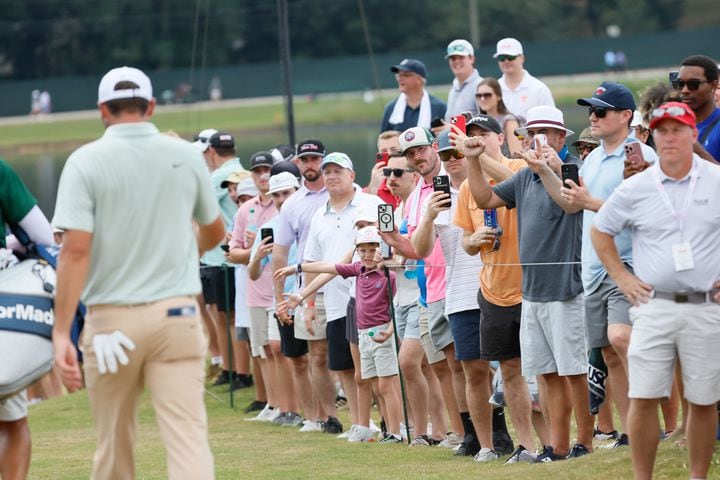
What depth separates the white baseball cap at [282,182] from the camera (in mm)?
12070

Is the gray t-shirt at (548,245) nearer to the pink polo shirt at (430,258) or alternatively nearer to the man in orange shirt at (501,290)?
the man in orange shirt at (501,290)

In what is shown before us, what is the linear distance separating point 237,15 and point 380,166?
6368 cm

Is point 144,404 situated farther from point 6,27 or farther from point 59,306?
point 6,27

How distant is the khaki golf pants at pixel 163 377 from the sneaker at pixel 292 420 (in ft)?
20.1

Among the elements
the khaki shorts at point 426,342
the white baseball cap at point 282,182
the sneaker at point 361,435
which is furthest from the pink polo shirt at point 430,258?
the white baseball cap at point 282,182

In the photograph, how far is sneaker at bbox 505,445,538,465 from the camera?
28.8 ft

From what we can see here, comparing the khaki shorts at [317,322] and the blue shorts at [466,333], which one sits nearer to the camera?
the blue shorts at [466,333]

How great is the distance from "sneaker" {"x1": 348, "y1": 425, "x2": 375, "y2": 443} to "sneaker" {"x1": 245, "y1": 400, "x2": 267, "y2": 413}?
8.69 ft

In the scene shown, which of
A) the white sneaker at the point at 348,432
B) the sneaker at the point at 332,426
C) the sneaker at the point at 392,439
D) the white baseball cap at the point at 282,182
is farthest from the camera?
the white baseball cap at the point at 282,182

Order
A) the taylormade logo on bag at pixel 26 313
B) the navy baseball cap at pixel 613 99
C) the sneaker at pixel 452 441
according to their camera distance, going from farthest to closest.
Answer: the sneaker at pixel 452 441, the navy baseball cap at pixel 613 99, the taylormade logo on bag at pixel 26 313

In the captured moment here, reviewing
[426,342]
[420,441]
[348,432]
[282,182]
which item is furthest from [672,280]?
[282,182]

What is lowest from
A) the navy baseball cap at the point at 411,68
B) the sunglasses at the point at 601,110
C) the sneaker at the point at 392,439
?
the sneaker at the point at 392,439

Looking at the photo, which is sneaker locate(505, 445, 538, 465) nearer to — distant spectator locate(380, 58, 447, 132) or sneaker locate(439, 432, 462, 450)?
sneaker locate(439, 432, 462, 450)

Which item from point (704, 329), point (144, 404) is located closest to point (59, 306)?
point (704, 329)
